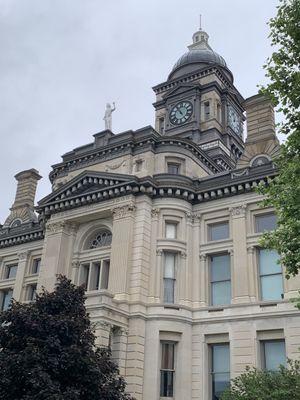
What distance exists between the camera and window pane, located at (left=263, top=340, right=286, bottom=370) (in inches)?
1078

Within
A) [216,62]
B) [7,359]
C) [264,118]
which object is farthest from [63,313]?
[216,62]

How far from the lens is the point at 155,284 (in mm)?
30562

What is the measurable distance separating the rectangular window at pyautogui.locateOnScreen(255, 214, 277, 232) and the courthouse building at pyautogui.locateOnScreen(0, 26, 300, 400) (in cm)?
9

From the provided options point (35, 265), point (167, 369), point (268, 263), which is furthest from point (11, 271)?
point (268, 263)

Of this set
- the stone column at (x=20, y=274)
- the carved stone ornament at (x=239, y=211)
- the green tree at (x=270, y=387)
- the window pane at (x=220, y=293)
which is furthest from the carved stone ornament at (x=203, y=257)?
the stone column at (x=20, y=274)

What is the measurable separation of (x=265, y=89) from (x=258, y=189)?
11.3ft

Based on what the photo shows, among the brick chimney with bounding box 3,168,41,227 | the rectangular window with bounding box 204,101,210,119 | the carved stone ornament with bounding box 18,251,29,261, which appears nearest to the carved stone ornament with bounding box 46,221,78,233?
the carved stone ornament with bounding box 18,251,29,261

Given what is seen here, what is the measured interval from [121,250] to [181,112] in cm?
2409

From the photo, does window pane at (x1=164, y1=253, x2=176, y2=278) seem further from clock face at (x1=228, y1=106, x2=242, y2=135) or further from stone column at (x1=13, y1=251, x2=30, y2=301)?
clock face at (x1=228, y1=106, x2=242, y2=135)

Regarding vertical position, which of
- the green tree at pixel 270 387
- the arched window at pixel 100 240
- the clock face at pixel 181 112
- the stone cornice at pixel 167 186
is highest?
the clock face at pixel 181 112

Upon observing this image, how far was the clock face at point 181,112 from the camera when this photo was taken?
5078 cm

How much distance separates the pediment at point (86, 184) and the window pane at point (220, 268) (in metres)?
7.28

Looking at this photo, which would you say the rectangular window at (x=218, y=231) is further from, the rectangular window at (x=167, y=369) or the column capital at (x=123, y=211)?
the rectangular window at (x=167, y=369)

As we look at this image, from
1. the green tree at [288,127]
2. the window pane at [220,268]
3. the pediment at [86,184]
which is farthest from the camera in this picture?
the pediment at [86,184]
